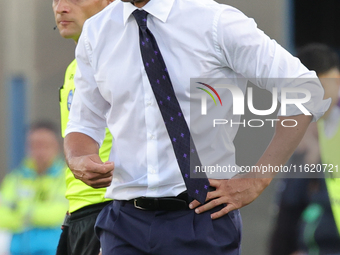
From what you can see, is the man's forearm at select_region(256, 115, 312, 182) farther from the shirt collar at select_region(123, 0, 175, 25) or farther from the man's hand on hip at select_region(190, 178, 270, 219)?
the shirt collar at select_region(123, 0, 175, 25)

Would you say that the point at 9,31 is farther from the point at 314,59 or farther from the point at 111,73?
the point at 111,73

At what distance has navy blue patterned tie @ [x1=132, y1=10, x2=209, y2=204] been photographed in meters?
2.21

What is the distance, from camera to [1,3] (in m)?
7.89

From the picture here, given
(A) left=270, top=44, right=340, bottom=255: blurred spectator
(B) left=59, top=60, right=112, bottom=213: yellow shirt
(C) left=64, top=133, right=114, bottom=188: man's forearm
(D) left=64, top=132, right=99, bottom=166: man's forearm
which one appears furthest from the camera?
(A) left=270, top=44, right=340, bottom=255: blurred spectator

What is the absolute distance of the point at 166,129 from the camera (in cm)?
226

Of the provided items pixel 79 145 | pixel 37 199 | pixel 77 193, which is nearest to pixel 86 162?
pixel 79 145

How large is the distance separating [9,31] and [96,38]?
583 cm

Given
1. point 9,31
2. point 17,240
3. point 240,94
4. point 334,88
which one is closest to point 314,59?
point 334,88

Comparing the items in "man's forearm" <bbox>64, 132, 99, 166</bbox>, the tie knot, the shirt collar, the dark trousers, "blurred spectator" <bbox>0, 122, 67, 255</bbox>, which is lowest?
"blurred spectator" <bbox>0, 122, 67, 255</bbox>

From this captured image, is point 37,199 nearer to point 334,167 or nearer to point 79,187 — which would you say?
point 79,187

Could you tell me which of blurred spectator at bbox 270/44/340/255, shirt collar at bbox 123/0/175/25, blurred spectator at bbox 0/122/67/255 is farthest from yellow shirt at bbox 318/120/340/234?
blurred spectator at bbox 0/122/67/255

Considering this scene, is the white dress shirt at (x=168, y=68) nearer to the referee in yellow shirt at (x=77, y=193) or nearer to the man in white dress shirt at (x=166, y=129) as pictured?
the man in white dress shirt at (x=166, y=129)

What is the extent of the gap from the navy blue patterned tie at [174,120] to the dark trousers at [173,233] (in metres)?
0.11

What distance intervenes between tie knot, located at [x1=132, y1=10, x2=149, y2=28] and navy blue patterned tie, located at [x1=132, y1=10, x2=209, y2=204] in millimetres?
101
